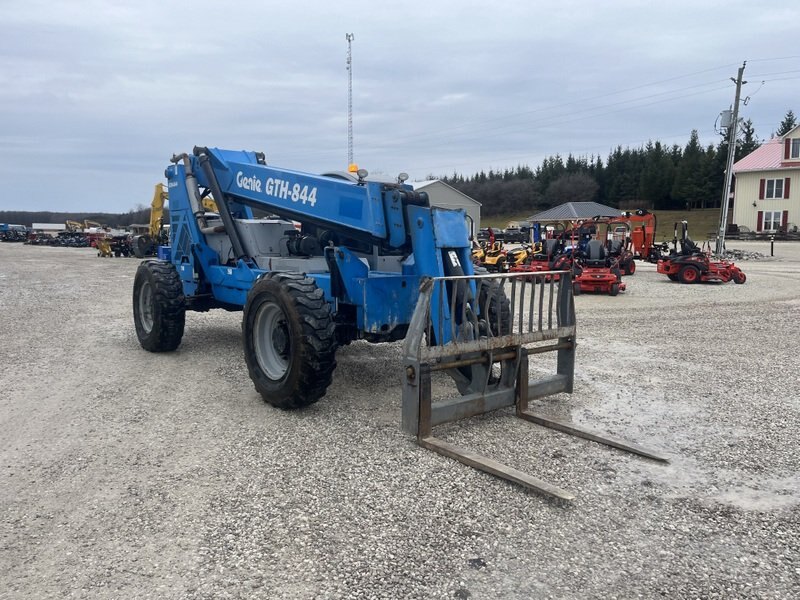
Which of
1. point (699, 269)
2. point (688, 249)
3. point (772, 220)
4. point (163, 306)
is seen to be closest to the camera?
point (163, 306)

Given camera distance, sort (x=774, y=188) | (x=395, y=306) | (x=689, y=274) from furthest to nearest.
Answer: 1. (x=774, y=188)
2. (x=689, y=274)
3. (x=395, y=306)

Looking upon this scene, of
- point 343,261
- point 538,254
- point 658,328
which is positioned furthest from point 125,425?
point 538,254

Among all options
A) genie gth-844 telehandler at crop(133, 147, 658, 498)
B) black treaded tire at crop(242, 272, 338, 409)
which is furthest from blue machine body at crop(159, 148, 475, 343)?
black treaded tire at crop(242, 272, 338, 409)

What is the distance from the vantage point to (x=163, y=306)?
308 inches

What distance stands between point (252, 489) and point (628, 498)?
231cm

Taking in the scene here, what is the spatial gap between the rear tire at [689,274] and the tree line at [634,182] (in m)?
50.7

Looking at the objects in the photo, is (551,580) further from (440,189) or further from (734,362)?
(440,189)

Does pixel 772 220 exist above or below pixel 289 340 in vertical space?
above

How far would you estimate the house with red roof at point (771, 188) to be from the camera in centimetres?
4412

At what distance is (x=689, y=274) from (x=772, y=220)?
33.7 m

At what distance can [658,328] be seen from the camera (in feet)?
33.8

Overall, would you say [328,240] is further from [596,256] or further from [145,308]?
[596,256]

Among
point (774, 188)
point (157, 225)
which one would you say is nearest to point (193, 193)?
point (157, 225)

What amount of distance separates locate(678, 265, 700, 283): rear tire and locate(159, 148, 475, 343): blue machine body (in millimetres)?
13709
